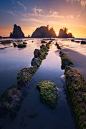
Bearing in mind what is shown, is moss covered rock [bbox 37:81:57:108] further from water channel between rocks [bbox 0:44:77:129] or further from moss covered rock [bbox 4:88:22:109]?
moss covered rock [bbox 4:88:22:109]

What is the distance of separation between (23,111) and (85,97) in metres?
3.25

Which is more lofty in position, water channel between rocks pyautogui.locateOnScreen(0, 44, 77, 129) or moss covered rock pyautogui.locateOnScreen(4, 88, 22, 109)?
moss covered rock pyautogui.locateOnScreen(4, 88, 22, 109)

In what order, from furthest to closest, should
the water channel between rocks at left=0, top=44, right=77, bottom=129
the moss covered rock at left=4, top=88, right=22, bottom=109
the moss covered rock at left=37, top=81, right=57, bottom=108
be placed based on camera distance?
the moss covered rock at left=37, top=81, right=57, bottom=108 < the moss covered rock at left=4, top=88, right=22, bottom=109 < the water channel between rocks at left=0, top=44, right=77, bottom=129

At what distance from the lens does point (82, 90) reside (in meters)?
3.96

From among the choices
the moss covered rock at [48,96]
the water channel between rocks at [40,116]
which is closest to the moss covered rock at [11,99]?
the water channel between rocks at [40,116]

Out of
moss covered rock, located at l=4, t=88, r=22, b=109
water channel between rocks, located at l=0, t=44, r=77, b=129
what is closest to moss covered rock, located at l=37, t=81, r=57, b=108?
water channel between rocks, located at l=0, t=44, r=77, b=129

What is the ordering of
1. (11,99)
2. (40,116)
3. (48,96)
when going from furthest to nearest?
(48,96), (11,99), (40,116)

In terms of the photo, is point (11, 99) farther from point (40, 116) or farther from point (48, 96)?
point (48, 96)

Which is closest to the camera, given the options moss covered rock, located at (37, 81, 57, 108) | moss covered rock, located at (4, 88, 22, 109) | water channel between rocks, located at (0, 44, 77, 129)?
water channel between rocks, located at (0, 44, 77, 129)

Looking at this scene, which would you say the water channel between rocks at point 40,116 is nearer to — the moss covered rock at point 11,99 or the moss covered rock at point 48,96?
the moss covered rock at point 48,96

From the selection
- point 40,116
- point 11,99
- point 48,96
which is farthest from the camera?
point 48,96

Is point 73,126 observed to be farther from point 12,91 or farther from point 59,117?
point 12,91

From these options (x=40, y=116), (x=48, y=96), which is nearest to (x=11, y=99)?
(x=40, y=116)

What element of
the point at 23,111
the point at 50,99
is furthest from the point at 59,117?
the point at 23,111
